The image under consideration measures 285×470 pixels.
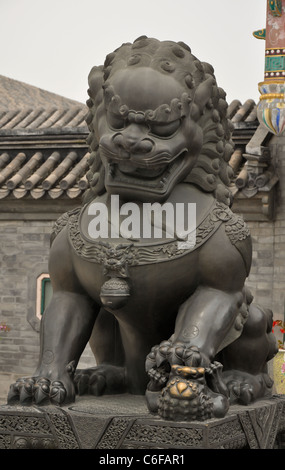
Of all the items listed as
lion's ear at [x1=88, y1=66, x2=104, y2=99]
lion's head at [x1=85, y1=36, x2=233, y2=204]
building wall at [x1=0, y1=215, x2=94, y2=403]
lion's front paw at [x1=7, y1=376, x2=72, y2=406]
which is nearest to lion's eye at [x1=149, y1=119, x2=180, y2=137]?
lion's head at [x1=85, y1=36, x2=233, y2=204]

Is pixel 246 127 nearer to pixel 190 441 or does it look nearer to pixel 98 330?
pixel 98 330

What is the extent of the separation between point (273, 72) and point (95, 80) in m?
7.58

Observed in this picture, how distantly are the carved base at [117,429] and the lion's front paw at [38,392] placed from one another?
4 centimetres

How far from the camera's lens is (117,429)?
379cm

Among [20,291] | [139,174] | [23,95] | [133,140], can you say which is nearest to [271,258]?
[20,291]

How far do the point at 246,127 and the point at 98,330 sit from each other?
25.9ft

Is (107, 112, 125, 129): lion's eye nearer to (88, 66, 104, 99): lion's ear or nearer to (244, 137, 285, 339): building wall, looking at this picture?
(88, 66, 104, 99): lion's ear

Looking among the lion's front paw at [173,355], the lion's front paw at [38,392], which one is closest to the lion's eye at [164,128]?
the lion's front paw at [173,355]

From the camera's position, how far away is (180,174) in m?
4.09

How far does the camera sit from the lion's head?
13.0 feet

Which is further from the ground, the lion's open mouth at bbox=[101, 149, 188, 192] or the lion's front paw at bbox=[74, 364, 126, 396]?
the lion's open mouth at bbox=[101, 149, 188, 192]

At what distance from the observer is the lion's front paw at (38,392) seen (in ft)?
13.0

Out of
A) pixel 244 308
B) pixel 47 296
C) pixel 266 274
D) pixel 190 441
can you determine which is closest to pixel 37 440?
pixel 190 441

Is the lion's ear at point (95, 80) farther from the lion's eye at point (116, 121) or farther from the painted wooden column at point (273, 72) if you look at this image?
the painted wooden column at point (273, 72)
